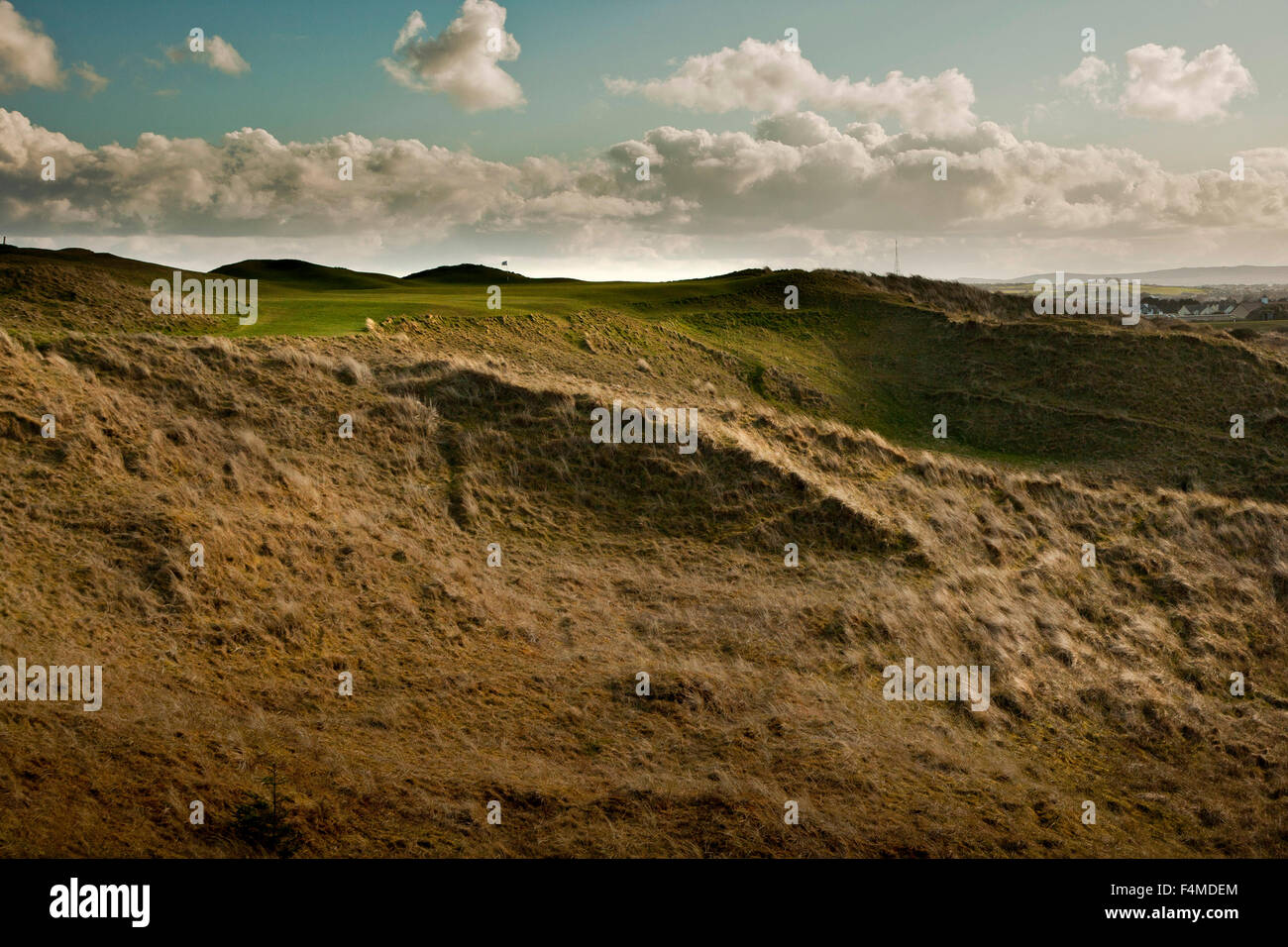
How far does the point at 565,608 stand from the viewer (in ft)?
52.4

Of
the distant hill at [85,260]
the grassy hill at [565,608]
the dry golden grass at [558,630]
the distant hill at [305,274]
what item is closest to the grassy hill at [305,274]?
the distant hill at [305,274]

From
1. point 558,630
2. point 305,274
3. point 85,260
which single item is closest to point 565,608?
point 558,630

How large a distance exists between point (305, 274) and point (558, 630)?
144 feet

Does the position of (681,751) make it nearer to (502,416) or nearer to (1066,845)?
(1066,845)

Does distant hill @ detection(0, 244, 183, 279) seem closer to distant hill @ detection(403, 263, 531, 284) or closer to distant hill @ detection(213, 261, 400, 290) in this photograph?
distant hill @ detection(213, 261, 400, 290)

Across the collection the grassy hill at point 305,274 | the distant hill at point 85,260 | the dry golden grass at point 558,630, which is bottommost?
the dry golden grass at point 558,630

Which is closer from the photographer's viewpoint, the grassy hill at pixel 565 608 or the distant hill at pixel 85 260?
the grassy hill at pixel 565 608

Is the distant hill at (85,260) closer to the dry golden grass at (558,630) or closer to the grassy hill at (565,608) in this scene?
the grassy hill at (565,608)

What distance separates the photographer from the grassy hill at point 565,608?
10.1 meters

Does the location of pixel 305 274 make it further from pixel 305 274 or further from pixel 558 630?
pixel 558 630

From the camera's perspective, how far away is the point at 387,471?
1928 cm

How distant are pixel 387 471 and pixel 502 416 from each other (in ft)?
13.8

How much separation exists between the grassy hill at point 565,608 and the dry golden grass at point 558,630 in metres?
0.07
